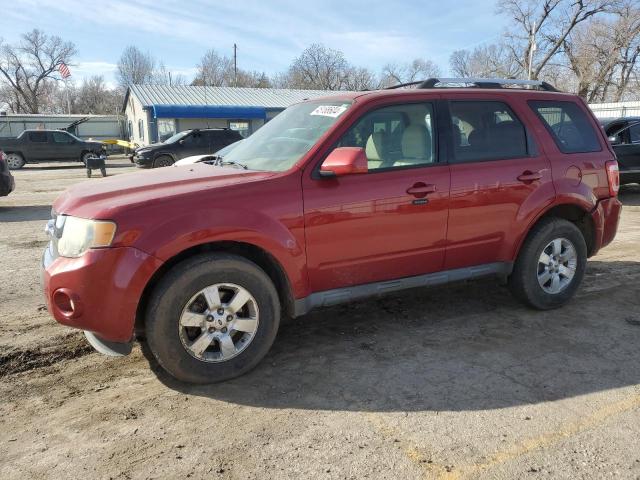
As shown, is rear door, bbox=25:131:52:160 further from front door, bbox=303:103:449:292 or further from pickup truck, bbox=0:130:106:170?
front door, bbox=303:103:449:292

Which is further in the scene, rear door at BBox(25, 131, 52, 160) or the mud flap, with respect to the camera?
rear door at BBox(25, 131, 52, 160)

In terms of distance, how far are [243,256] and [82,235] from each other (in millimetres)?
1007

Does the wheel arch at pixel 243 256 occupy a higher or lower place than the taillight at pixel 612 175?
lower

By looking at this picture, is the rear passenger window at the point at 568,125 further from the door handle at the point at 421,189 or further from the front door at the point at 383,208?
the door handle at the point at 421,189

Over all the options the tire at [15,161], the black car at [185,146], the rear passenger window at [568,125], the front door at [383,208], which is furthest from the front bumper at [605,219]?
the tire at [15,161]

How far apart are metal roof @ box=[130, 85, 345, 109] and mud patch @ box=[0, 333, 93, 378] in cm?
3122

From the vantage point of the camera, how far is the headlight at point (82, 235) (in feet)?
9.53

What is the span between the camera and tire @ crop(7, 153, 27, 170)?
23.1 metres

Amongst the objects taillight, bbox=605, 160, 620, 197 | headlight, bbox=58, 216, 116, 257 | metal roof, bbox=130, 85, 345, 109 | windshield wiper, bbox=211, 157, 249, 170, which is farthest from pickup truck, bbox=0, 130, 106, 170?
taillight, bbox=605, 160, 620, 197

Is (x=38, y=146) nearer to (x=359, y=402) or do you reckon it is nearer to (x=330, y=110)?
(x=330, y=110)

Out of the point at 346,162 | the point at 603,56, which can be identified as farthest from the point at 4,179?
the point at 603,56

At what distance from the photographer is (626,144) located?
1093 centimetres

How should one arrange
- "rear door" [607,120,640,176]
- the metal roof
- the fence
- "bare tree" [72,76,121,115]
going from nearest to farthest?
"rear door" [607,120,640,176], the fence, the metal roof, "bare tree" [72,76,121,115]

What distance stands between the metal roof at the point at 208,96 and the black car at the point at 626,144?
24272 mm
